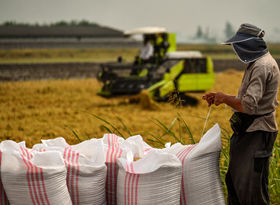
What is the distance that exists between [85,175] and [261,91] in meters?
1.12

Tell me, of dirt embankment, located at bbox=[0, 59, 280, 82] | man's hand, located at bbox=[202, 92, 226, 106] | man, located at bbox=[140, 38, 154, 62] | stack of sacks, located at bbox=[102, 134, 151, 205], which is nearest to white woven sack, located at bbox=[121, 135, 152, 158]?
stack of sacks, located at bbox=[102, 134, 151, 205]

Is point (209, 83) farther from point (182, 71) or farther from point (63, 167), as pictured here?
point (63, 167)

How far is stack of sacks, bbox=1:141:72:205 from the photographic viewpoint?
6.75 feet

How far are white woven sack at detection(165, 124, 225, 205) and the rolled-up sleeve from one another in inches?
10.3

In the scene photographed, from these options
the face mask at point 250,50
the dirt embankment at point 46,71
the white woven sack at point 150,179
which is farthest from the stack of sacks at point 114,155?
the dirt embankment at point 46,71

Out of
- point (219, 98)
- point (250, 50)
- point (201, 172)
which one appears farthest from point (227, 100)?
point (201, 172)

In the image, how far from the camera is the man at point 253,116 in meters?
2.34

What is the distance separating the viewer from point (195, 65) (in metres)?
9.85

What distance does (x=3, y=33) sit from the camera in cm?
3584

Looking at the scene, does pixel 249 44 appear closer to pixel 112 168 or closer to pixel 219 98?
pixel 219 98

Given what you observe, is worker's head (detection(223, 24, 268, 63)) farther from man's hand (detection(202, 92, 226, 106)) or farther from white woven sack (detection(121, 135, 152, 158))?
white woven sack (detection(121, 135, 152, 158))

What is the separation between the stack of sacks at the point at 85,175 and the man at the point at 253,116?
0.80 m

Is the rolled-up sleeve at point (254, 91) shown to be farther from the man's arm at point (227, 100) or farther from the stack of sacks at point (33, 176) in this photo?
the stack of sacks at point (33, 176)

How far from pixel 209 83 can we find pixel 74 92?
455cm
